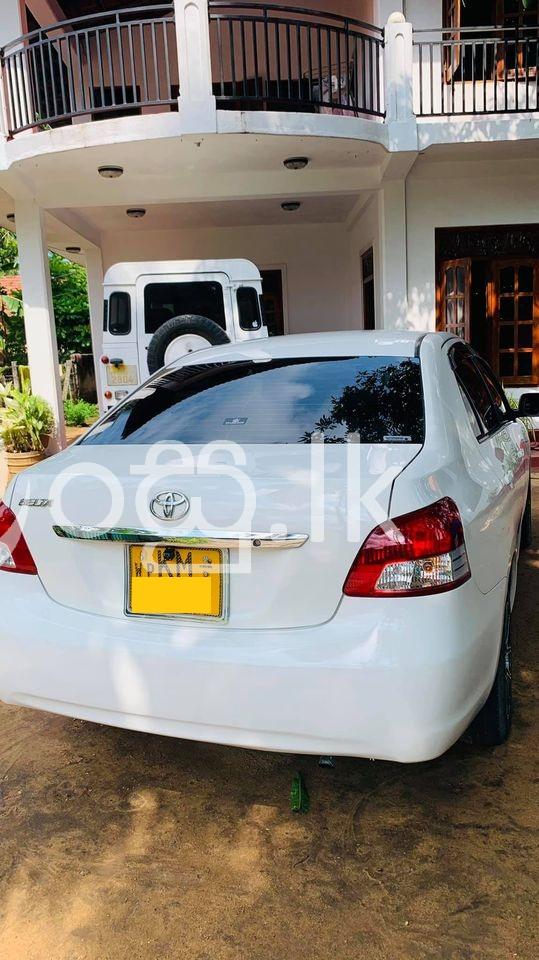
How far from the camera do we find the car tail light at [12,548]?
7.70 ft

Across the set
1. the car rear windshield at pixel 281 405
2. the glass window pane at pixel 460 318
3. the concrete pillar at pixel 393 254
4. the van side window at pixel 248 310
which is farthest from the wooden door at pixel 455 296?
the car rear windshield at pixel 281 405

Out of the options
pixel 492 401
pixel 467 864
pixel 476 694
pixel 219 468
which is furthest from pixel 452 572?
pixel 492 401

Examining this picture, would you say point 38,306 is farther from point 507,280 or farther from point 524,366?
point 524,366

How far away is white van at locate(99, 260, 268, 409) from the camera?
827cm

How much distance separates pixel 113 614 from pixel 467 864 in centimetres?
130

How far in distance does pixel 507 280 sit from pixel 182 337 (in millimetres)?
5143

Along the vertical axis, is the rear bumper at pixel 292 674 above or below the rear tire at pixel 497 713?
above

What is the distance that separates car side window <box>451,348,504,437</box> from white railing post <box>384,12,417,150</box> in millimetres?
5748

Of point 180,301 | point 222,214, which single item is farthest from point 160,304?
point 222,214

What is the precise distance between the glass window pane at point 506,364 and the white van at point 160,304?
3906 mm

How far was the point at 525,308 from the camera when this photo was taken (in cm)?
1022

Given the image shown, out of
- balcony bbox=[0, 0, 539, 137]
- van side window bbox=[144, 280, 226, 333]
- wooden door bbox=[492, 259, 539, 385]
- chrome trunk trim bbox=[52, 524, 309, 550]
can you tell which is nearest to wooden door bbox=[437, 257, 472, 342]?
wooden door bbox=[492, 259, 539, 385]

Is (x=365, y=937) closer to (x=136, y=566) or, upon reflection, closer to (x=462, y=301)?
(x=136, y=566)

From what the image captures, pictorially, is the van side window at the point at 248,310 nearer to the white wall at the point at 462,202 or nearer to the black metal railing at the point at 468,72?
the white wall at the point at 462,202
